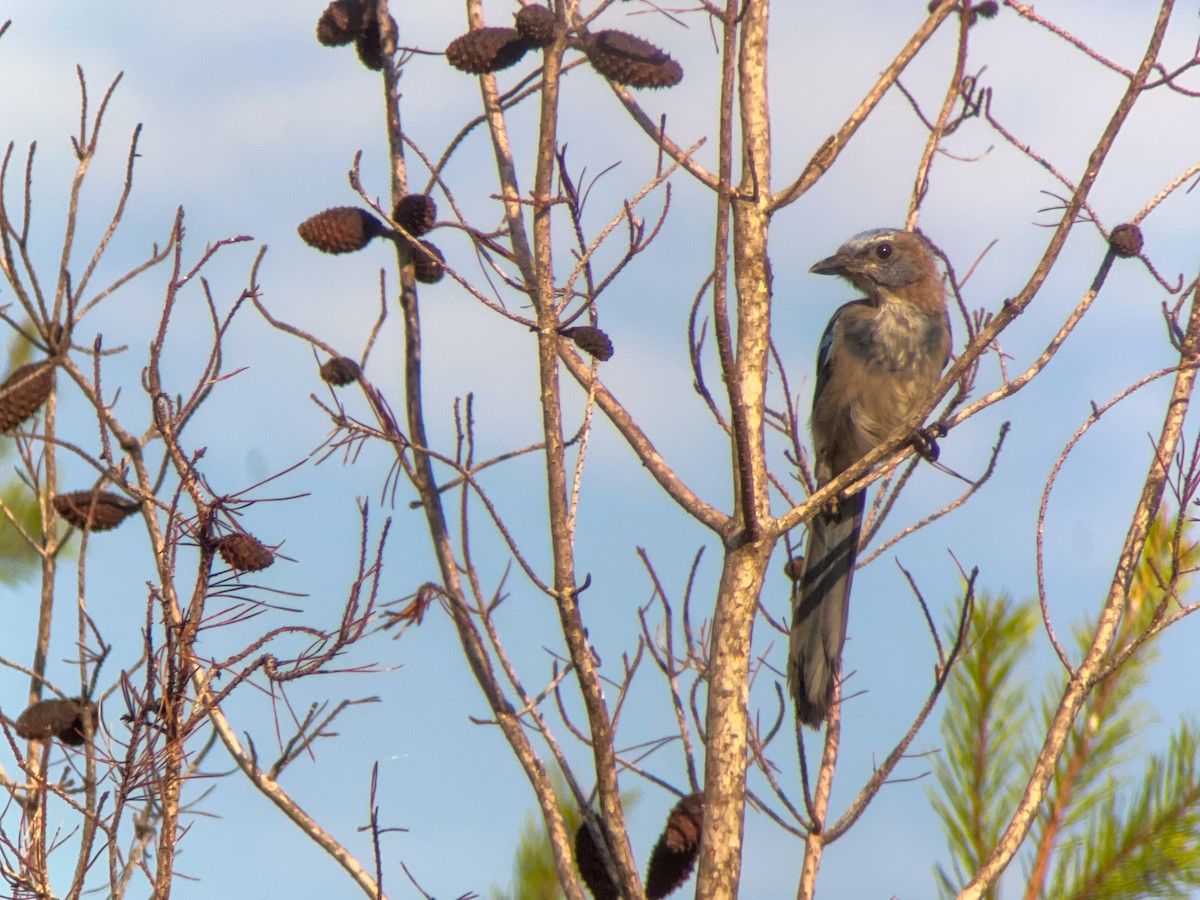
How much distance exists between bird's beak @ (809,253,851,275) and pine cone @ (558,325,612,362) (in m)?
2.90

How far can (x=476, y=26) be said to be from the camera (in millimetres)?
3594

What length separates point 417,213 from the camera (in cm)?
339

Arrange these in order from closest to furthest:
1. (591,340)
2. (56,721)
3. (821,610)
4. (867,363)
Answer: (591,340) → (56,721) → (821,610) → (867,363)

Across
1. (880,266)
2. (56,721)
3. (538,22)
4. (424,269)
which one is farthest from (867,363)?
(56,721)

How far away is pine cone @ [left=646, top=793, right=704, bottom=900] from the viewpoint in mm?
2979

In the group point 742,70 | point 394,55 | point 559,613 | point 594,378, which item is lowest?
point 559,613

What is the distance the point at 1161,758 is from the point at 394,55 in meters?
2.97

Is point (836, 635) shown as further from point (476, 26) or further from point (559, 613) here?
point (476, 26)

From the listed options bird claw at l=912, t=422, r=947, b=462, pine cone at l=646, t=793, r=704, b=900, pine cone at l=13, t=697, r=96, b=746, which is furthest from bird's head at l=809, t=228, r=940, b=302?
pine cone at l=13, t=697, r=96, b=746

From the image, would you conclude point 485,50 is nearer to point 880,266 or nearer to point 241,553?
point 241,553

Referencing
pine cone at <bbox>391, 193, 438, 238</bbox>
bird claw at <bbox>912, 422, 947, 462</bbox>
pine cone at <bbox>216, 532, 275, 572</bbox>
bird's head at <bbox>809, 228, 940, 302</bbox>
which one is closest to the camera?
pine cone at <bbox>216, 532, 275, 572</bbox>

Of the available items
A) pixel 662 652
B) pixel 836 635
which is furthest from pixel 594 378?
pixel 836 635

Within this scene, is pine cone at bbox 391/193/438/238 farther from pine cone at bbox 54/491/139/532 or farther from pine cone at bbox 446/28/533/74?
pine cone at bbox 54/491/139/532

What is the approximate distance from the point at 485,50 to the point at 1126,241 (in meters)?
1.69
